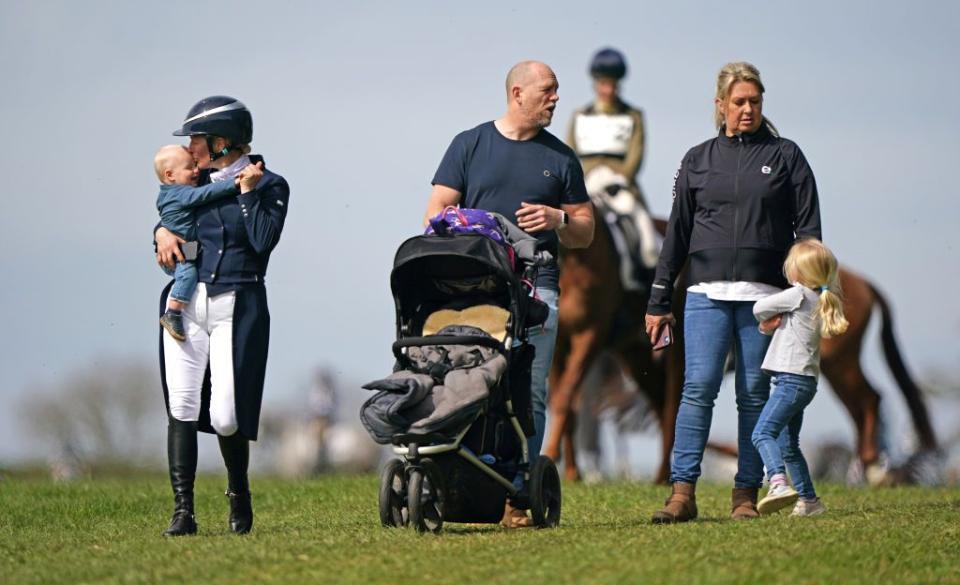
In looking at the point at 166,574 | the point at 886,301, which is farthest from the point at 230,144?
the point at 886,301

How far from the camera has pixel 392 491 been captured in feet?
25.7

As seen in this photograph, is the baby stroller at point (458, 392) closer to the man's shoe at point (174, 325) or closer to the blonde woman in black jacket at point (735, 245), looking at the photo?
the blonde woman in black jacket at point (735, 245)

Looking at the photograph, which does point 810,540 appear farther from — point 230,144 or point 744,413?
point 230,144

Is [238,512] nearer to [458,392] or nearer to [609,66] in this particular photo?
[458,392]

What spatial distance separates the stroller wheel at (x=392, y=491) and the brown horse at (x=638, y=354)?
24.6 feet

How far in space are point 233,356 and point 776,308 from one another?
8.35 feet

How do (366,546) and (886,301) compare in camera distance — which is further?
(886,301)

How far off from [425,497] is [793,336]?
79.6 inches

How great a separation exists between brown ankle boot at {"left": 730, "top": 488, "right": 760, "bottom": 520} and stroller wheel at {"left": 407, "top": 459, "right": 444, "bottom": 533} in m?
1.70

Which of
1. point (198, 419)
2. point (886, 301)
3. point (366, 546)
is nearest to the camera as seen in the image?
point (366, 546)

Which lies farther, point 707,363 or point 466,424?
point 707,363

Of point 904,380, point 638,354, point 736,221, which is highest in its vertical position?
point 736,221

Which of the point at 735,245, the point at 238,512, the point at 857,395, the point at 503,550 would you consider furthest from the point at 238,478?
the point at 857,395

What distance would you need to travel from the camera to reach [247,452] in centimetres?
819
